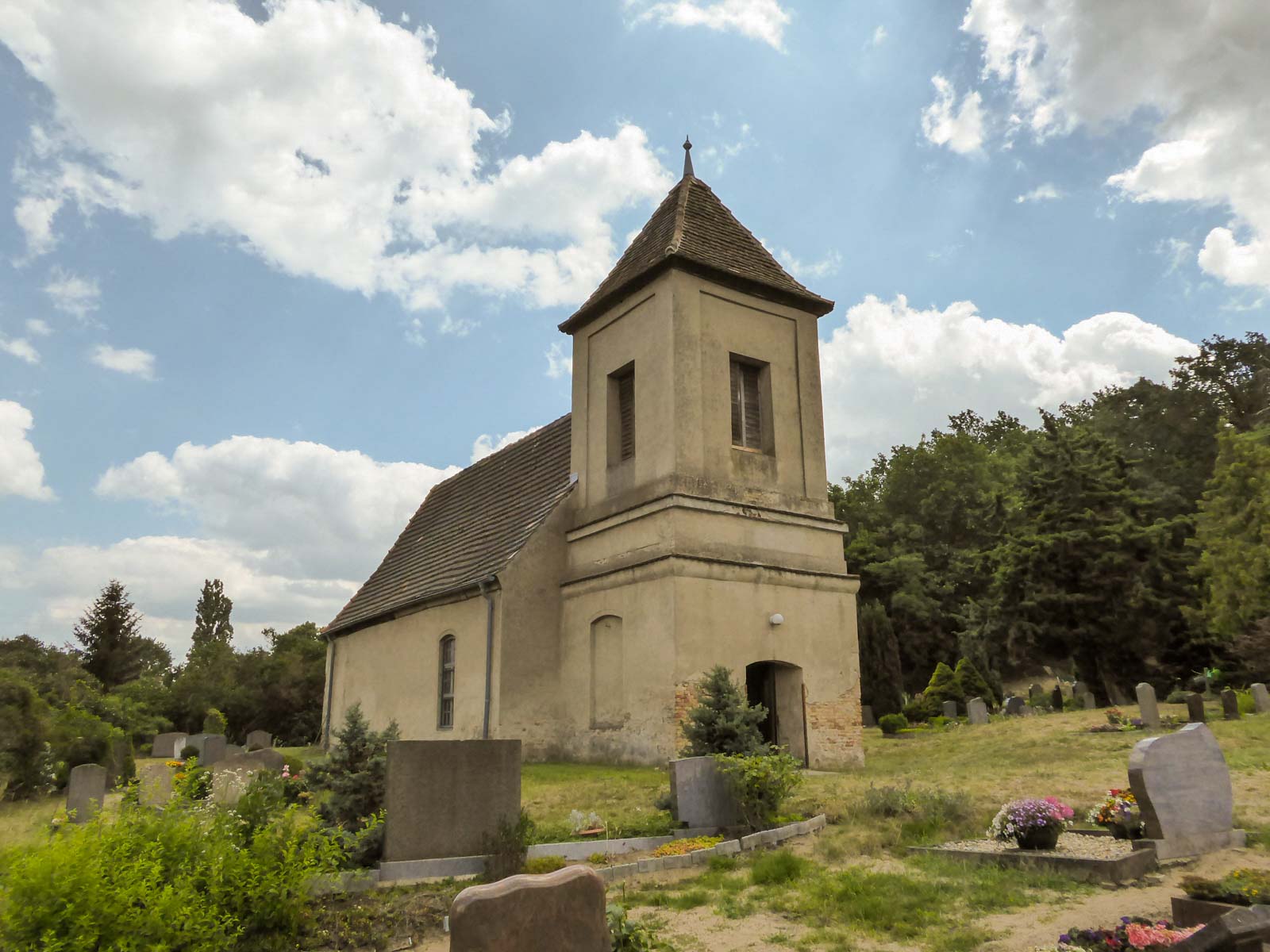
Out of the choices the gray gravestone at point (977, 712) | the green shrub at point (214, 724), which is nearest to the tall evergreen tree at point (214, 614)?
the green shrub at point (214, 724)

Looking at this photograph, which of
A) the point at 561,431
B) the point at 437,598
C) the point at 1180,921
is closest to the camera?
the point at 1180,921

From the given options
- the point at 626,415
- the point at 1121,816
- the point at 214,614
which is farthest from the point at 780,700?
the point at 214,614

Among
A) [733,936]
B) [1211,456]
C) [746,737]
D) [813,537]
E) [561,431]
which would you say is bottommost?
[733,936]

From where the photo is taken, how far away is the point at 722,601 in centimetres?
1638

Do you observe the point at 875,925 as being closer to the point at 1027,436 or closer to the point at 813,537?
the point at 813,537

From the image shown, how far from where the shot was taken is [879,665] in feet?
112

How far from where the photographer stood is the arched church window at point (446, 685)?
19.3 m

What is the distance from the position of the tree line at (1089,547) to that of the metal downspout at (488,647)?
67.1ft

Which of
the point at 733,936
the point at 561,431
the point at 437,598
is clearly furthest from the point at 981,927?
the point at 561,431

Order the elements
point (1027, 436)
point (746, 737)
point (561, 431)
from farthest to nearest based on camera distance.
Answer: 1. point (1027, 436)
2. point (561, 431)
3. point (746, 737)

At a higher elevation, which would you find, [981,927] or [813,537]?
[813,537]

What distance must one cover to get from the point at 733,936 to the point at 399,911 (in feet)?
8.46

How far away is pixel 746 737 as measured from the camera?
10.8 metres

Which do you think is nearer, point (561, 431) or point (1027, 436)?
point (561, 431)
